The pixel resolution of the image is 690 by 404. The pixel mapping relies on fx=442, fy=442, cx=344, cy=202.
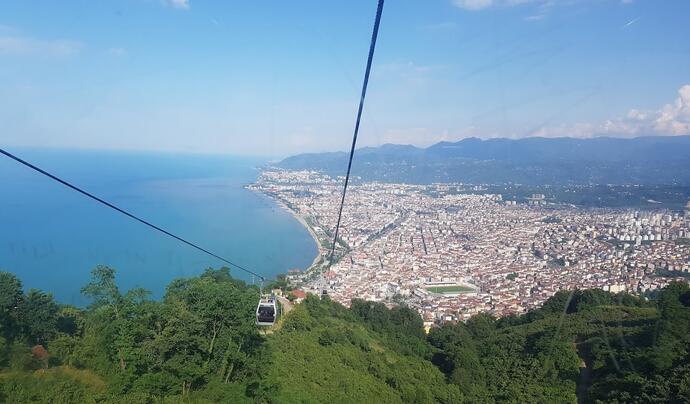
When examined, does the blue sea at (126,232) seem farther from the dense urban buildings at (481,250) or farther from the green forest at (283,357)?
the green forest at (283,357)

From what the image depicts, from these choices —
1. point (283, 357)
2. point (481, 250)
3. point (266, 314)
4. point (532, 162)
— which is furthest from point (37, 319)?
point (532, 162)

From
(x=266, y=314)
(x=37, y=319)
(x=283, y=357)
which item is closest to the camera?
(x=266, y=314)

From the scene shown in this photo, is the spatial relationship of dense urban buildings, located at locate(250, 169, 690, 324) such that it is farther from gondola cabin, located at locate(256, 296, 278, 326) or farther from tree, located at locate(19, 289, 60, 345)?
tree, located at locate(19, 289, 60, 345)

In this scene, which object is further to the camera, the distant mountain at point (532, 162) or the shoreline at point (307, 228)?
the shoreline at point (307, 228)

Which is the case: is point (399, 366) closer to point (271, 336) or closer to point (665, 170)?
point (271, 336)

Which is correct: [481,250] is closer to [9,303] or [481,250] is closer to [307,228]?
[307,228]

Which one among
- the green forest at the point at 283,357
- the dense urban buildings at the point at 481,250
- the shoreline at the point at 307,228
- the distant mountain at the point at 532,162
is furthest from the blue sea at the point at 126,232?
the green forest at the point at 283,357

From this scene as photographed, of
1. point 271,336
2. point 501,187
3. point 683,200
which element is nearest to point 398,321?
point 271,336
